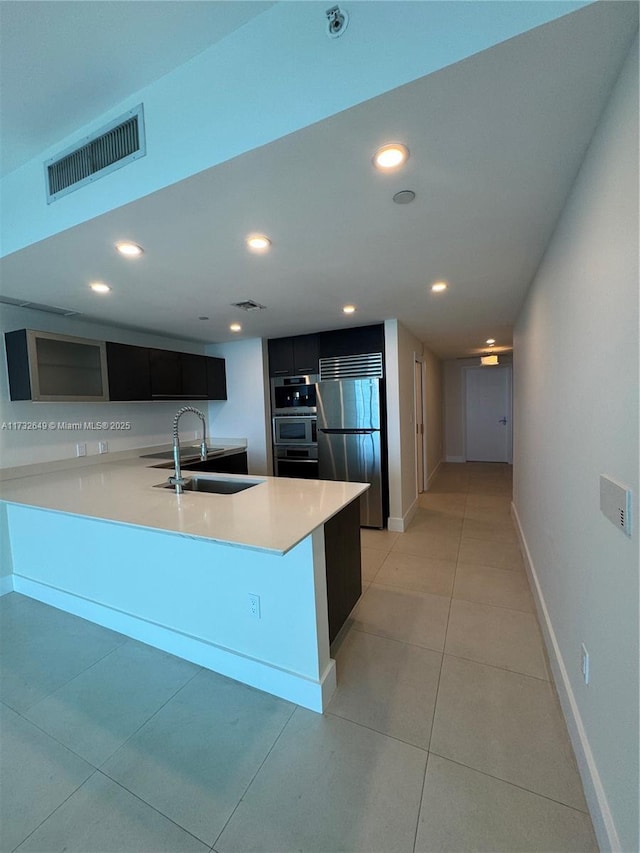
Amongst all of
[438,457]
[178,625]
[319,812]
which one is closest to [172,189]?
[178,625]

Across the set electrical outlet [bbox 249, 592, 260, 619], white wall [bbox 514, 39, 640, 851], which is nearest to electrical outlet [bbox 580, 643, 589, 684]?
white wall [bbox 514, 39, 640, 851]

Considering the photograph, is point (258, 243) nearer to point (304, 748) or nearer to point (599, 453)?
point (599, 453)

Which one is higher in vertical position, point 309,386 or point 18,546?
point 309,386

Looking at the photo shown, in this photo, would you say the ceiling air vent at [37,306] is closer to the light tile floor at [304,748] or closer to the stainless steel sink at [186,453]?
the stainless steel sink at [186,453]

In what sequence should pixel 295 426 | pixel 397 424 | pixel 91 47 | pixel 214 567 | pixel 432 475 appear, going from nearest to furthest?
pixel 91 47
pixel 214 567
pixel 397 424
pixel 295 426
pixel 432 475

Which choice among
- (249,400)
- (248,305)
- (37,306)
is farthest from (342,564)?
(37,306)

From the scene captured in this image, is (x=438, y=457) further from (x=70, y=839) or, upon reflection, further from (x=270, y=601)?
(x=70, y=839)

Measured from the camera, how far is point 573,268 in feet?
4.53

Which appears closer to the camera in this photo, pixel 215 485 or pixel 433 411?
pixel 215 485

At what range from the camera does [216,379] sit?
4.39 meters

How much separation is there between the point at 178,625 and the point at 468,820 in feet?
5.03

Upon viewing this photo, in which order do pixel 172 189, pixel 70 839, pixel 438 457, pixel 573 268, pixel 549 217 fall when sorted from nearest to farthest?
1. pixel 70 839
2. pixel 172 189
3. pixel 573 268
4. pixel 549 217
5. pixel 438 457

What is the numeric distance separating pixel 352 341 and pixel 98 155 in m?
2.77

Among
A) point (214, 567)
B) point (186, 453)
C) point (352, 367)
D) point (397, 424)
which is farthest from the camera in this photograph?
point (186, 453)
